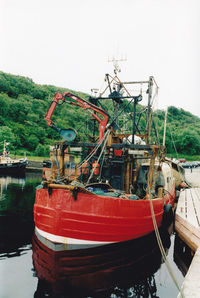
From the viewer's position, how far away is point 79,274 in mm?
7531

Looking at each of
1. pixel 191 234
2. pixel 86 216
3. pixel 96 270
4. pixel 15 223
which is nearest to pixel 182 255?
pixel 191 234

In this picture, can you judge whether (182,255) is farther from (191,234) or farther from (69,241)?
(69,241)

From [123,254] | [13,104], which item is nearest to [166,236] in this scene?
[123,254]

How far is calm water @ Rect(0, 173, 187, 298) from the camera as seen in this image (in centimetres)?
673

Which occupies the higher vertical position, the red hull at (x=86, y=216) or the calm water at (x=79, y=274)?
the red hull at (x=86, y=216)

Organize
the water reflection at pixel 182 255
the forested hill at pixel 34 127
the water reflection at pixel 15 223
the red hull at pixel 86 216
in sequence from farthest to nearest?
1. the forested hill at pixel 34 127
2. the water reflection at pixel 15 223
3. the water reflection at pixel 182 255
4. the red hull at pixel 86 216

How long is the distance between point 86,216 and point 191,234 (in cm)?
427

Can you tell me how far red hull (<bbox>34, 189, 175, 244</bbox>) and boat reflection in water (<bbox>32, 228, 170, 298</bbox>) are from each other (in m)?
0.55

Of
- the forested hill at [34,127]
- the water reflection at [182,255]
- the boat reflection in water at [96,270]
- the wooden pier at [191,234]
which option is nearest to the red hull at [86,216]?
the boat reflection in water at [96,270]

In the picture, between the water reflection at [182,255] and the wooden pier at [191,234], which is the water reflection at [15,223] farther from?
the wooden pier at [191,234]

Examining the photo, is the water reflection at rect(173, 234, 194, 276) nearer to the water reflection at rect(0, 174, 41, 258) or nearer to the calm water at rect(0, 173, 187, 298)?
the calm water at rect(0, 173, 187, 298)

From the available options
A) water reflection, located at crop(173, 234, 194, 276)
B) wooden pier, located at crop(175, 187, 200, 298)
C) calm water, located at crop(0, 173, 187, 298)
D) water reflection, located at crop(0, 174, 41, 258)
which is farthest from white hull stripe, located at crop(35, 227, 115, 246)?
wooden pier, located at crop(175, 187, 200, 298)

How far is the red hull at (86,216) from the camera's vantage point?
27.6ft

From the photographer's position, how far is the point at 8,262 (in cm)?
827
